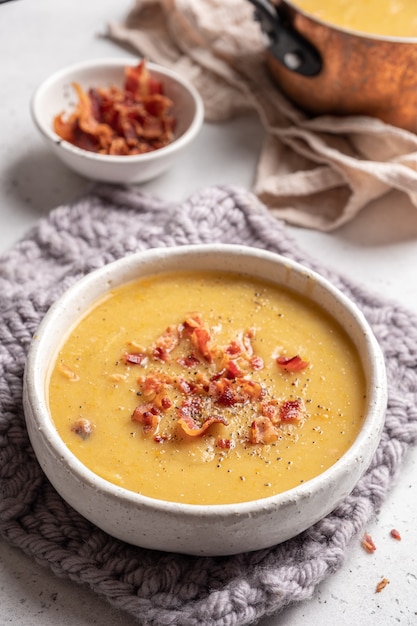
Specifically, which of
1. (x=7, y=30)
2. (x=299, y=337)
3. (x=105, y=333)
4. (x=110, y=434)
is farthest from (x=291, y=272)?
(x=7, y=30)

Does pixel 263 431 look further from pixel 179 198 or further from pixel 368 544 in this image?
pixel 179 198

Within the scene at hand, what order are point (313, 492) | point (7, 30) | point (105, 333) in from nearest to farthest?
1. point (313, 492)
2. point (105, 333)
3. point (7, 30)

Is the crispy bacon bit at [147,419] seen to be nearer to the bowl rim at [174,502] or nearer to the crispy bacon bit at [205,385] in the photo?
the crispy bacon bit at [205,385]

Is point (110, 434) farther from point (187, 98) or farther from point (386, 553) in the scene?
point (187, 98)

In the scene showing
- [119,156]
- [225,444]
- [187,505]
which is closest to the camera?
[187,505]

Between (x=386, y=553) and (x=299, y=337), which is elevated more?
(x=299, y=337)

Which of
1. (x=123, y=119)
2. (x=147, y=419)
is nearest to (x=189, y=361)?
(x=147, y=419)

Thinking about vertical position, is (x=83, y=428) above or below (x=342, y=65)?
below

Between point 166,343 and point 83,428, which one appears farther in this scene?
point 166,343
